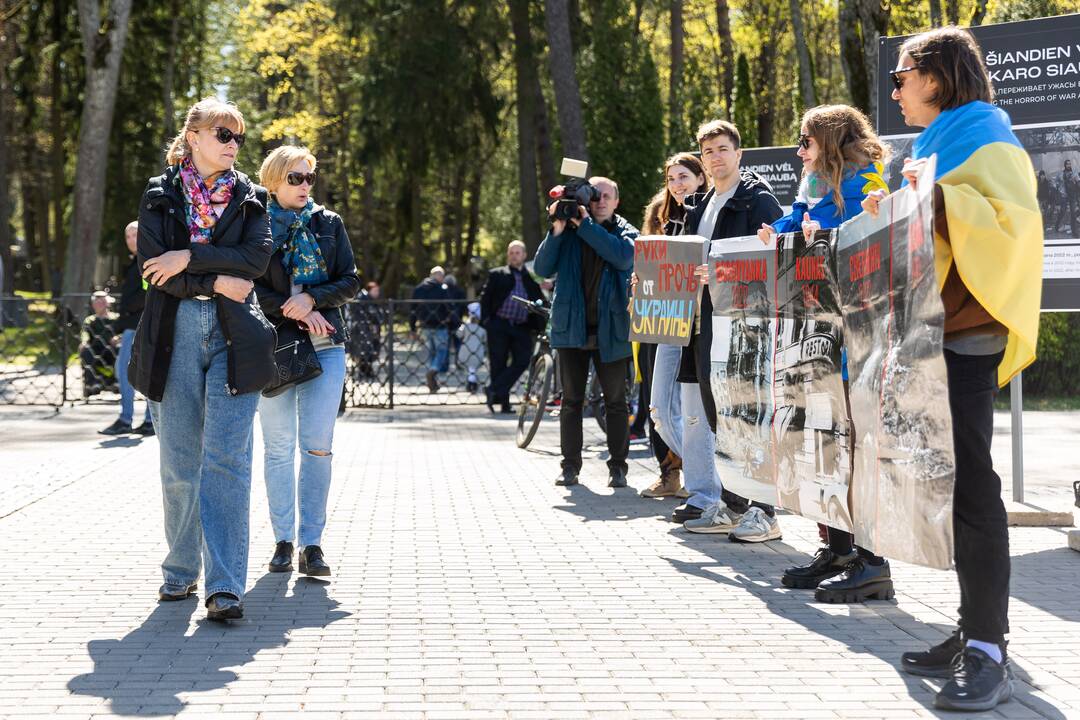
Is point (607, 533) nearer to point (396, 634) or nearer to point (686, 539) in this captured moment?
point (686, 539)

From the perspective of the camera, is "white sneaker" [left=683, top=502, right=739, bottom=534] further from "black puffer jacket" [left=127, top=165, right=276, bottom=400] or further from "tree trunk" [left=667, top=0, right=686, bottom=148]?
"tree trunk" [left=667, top=0, right=686, bottom=148]

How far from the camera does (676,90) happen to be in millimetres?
33125

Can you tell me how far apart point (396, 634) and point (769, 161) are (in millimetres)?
8160

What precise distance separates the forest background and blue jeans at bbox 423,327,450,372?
503 centimetres

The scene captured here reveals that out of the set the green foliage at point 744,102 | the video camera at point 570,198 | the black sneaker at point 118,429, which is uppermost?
the green foliage at point 744,102

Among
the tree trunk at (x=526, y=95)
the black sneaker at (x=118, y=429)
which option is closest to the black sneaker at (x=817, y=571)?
the black sneaker at (x=118, y=429)

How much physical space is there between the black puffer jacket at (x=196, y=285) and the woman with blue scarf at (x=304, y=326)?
82cm

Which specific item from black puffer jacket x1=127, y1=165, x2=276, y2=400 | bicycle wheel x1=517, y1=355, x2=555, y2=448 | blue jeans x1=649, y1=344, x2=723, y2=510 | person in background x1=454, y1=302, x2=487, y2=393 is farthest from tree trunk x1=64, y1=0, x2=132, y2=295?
black puffer jacket x1=127, y1=165, x2=276, y2=400

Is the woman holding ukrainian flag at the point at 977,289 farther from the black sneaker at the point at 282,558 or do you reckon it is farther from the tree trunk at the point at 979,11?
the tree trunk at the point at 979,11

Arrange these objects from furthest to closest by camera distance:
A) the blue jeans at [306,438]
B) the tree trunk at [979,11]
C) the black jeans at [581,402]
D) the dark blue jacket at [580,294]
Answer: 1. the tree trunk at [979,11]
2. the black jeans at [581,402]
3. the dark blue jacket at [580,294]
4. the blue jeans at [306,438]

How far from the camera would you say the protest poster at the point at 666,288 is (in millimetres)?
8211

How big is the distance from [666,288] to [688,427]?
0.87 meters

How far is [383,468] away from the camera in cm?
1145

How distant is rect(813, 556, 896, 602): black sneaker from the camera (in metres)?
6.12
